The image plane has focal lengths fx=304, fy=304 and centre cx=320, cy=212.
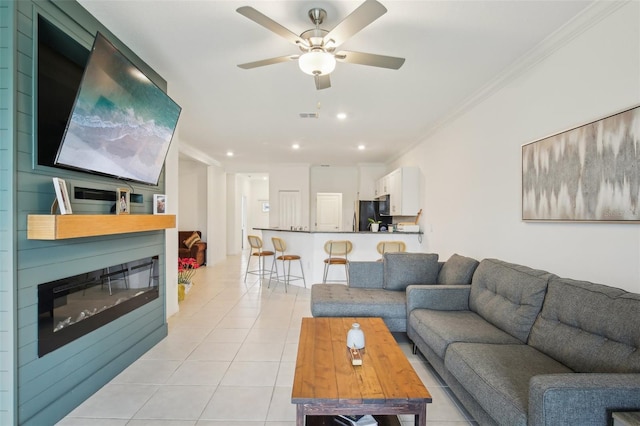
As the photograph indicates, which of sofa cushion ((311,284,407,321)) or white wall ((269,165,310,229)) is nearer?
sofa cushion ((311,284,407,321))

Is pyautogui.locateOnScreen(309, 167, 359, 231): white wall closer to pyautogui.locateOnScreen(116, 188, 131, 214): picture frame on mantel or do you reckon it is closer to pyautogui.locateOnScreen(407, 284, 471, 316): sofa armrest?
pyautogui.locateOnScreen(407, 284, 471, 316): sofa armrest

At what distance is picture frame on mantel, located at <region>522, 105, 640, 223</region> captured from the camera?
1.87 metres

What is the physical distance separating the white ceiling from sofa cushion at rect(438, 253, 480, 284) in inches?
76.1

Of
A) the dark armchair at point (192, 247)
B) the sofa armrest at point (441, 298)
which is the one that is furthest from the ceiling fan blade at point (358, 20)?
the dark armchair at point (192, 247)

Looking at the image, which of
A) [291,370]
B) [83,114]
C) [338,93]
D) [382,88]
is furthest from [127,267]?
[382,88]

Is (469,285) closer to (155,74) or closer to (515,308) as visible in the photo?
(515,308)

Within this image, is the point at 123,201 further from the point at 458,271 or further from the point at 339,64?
the point at 458,271

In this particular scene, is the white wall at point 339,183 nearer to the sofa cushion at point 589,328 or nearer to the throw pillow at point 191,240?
the throw pillow at point 191,240

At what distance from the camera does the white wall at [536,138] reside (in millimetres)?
1951

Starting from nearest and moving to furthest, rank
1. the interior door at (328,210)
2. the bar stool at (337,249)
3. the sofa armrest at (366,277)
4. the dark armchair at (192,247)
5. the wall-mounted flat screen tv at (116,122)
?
the wall-mounted flat screen tv at (116,122)
the sofa armrest at (366,277)
the bar stool at (337,249)
the dark armchair at (192,247)
the interior door at (328,210)

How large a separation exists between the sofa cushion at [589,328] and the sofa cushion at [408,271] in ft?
4.98

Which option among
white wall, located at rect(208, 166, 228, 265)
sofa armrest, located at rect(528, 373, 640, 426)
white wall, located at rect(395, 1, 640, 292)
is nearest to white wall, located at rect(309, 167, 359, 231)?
white wall, located at rect(208, 166, 228, 265)

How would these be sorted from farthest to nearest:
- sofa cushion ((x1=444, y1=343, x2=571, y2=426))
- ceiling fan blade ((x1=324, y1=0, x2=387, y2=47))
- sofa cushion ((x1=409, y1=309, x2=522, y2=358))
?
sofa cushion ((x1=409, y1=309, x2=522, y2=358)) < ceiling fan blade ((x1=324, y1=0, x2=387, y2=47)) < sofa cushion ((x1=444, y1=343, x2=571, y2=426))

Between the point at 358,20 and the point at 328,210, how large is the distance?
7.08 m
